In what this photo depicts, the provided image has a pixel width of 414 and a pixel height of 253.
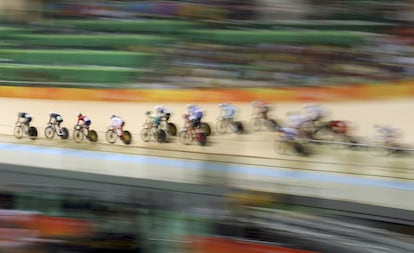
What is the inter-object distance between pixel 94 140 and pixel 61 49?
0.45m

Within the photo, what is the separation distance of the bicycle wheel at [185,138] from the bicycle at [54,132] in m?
0.53

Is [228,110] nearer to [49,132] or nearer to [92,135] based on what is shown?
[92,135]

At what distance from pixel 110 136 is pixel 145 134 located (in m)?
0.16

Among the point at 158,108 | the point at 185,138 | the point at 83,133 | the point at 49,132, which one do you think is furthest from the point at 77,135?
the point at 185,138

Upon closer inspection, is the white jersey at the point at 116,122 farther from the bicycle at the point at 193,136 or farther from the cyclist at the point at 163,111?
the bicycle at the point at 193,136

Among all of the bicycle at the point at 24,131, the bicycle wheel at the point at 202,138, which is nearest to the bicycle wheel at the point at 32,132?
the bicycle at the point at 24,131

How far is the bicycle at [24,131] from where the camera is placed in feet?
7.94

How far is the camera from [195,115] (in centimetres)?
222

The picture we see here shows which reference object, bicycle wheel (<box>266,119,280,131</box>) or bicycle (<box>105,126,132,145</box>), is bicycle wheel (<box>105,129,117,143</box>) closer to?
bicycle (<box>105,126,132,145</box>)

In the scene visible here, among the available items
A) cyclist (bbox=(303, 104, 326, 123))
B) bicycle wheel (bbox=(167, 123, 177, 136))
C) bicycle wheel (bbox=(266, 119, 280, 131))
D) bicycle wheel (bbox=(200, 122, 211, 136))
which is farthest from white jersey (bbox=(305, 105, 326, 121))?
bicycle wheel (bbox=(167, 123, 177, 136))

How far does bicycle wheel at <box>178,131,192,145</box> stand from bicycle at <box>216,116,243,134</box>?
0.12 m

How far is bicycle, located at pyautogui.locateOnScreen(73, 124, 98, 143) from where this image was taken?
7.68 ft

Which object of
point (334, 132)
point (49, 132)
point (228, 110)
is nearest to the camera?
point (334, 132)

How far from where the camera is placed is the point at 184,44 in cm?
232
